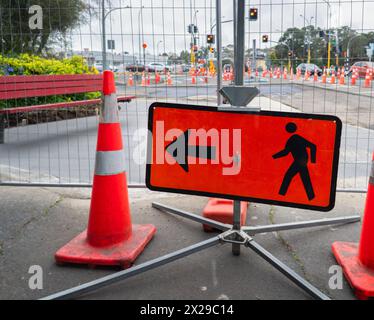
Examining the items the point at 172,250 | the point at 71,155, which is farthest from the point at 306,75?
the point at 71,155

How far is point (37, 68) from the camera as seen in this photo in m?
10.9

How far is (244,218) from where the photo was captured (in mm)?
3947

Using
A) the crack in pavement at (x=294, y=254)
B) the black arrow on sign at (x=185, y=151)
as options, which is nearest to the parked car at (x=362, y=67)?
the crack in pavement at (x=294, y=254)

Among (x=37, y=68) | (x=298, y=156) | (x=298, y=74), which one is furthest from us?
(x=37, y=68)

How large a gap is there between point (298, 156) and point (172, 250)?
4.09 feet

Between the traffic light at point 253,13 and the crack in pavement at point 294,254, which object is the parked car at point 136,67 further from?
the crack in pavement at point 294,254

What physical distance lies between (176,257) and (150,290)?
0.31 m

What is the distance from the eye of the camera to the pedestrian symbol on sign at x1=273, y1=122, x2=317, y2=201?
9.81ft

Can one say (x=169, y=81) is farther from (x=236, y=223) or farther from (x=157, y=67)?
(x=236, y=223)

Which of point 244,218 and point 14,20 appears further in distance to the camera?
point 14,20

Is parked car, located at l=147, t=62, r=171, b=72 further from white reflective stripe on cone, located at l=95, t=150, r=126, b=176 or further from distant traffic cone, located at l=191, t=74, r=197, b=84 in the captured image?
white reflective stripe on cone, located at l=95, t=150, r=126, b=176
